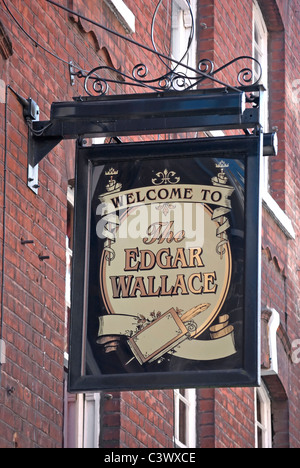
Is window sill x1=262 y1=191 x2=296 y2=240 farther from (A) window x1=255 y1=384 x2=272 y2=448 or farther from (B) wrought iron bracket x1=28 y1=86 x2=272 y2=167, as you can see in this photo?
(B) wrought iron bracket x1=28 y1=86 x2=272 y2=167

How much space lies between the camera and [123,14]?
9992mm

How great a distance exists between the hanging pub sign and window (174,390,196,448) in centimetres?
370

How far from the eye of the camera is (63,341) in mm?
8250

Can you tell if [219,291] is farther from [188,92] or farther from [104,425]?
[104,425]

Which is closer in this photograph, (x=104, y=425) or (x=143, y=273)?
(x=143, y=273)

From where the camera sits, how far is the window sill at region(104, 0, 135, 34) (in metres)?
9.80

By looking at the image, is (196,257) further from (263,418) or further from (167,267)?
(263,418)

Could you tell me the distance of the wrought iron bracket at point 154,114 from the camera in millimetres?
7727

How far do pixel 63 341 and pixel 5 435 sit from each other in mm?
1089

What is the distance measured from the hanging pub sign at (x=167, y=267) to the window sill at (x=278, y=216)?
5.22m

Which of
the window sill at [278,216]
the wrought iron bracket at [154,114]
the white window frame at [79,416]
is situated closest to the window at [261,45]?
the window sill at [278,216]

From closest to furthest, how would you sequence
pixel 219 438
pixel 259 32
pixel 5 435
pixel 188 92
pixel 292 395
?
pixel 5 435 < pixel 188 92 < pixel 219 438 < pixel 292 395 < pixel 259 32

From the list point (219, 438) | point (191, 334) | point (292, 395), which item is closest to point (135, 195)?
point (191, 334)

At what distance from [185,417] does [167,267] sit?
414cm
